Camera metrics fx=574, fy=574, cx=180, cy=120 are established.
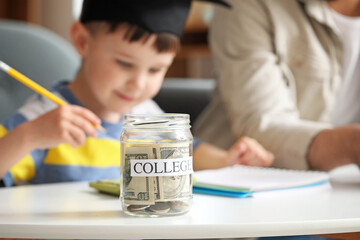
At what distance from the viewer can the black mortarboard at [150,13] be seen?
1.17m

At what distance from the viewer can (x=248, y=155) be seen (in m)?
1.18

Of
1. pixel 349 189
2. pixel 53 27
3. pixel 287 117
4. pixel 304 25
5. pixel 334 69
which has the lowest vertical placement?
pixel 349 189

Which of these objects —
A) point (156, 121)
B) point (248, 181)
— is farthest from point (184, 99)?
point (156, 121)

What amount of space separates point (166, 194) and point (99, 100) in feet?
2.13

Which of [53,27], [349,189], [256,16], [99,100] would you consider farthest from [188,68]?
[349,189]

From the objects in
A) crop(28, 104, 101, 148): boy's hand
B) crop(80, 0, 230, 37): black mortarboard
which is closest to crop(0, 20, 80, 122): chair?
crop(80, 0, 230, 37): black mortarboard

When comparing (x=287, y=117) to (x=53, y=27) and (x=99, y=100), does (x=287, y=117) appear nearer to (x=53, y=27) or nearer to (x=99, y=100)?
(x=99, y=100)

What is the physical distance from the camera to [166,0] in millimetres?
1172

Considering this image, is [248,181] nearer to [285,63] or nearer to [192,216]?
[192,216]

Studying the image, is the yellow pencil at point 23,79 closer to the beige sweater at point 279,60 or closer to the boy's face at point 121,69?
the boy's face at point 121,69

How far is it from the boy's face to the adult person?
0.96ft

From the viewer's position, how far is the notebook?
0.88 meters

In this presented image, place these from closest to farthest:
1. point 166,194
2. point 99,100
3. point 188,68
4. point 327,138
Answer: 1. point 166,194
2. point 327,138
3. point 99,100
4. point 188,68

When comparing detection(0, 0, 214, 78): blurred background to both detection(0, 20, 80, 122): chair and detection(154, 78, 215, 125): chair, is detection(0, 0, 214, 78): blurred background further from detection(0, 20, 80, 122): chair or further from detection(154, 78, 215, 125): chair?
detection(0, 20, 80, 122): chair
